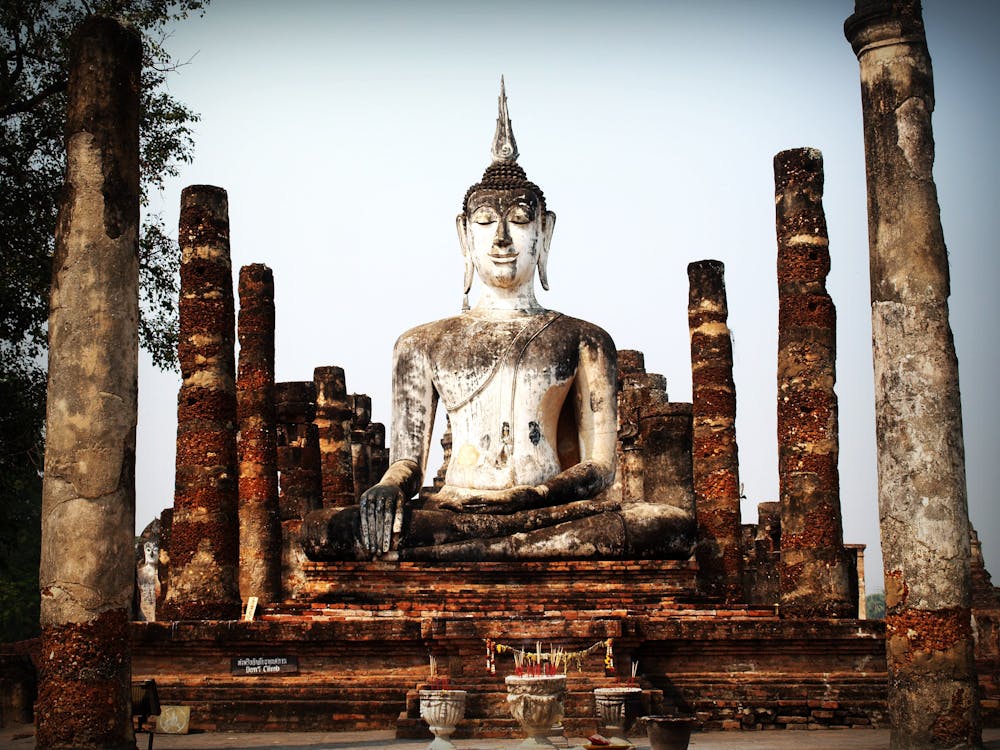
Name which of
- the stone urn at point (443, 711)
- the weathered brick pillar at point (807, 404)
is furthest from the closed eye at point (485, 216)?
the stone urn at point (443, 711)

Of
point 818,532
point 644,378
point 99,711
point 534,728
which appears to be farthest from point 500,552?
point 644,378

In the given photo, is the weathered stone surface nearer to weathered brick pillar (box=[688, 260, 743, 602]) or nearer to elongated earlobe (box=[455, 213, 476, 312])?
weathered brick pillar (box=[688, 260, 743, 602])

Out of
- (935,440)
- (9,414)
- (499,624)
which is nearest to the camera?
(935,440)

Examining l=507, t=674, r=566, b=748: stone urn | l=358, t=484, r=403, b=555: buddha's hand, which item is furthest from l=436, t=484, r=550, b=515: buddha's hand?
l=507, t=674, r=566, b=748: stone urn

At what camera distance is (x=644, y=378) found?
24.2 metres

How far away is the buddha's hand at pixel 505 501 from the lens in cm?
1210

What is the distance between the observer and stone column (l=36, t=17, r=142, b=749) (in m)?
7.71

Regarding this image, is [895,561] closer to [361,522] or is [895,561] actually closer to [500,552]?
[500,552]

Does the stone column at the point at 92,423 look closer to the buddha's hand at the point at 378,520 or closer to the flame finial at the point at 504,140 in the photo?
the buddha's hand at the point at 378,520

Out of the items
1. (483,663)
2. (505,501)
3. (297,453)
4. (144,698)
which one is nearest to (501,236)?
(505,501)

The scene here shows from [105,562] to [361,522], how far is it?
4.09 meters

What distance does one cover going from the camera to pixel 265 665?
32.8 feet

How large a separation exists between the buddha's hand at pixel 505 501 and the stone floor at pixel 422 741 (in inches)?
115

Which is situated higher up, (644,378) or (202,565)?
(644,378)
